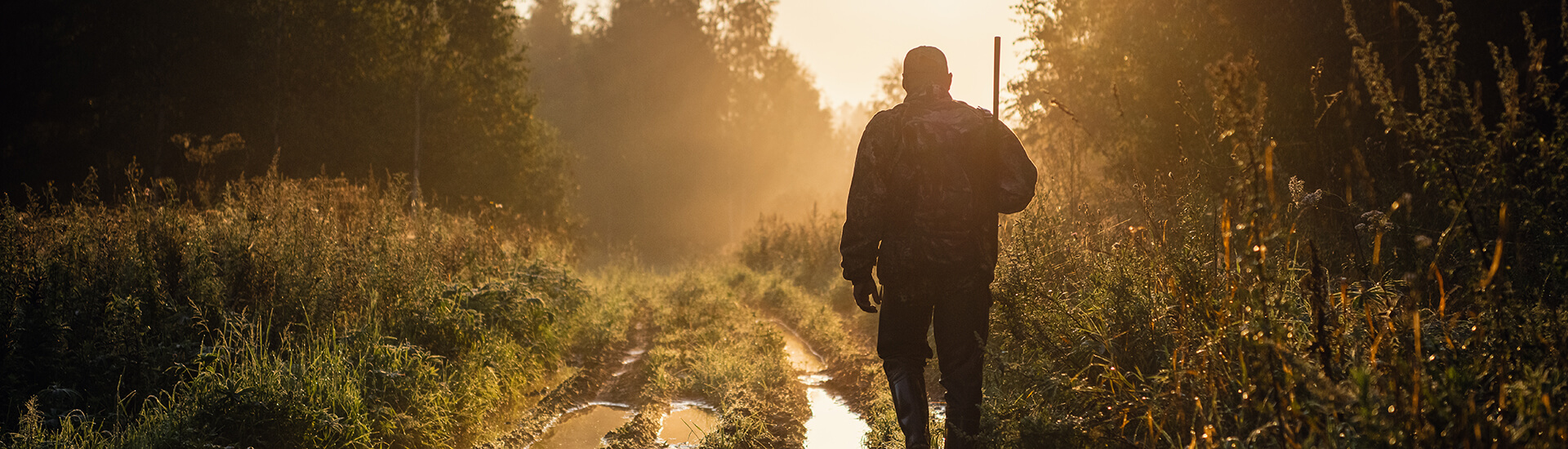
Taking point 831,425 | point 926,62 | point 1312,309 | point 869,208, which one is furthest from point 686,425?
point 1312,309

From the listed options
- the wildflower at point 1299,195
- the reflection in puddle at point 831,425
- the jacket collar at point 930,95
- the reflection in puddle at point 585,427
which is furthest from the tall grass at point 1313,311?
the reflection in puddle at point 585,427

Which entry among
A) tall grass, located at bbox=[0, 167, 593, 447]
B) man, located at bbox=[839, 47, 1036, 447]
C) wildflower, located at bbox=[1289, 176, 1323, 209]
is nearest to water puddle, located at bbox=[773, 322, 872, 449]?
man, located at bbox=[839, 47, 1036, 447]

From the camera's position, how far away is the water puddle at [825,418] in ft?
16.1

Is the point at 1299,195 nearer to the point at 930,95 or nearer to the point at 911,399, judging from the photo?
the point at 930,95

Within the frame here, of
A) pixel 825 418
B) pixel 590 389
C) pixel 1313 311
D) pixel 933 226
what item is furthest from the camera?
pixel 590 389

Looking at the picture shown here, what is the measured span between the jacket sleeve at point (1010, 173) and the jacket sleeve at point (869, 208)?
51cm

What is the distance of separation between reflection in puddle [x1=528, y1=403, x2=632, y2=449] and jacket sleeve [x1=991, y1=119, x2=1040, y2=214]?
2.77 m

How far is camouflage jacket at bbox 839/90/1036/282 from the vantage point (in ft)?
11.9

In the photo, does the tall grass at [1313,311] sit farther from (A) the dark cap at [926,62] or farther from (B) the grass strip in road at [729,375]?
(B) the grass strip in road at [729,375]

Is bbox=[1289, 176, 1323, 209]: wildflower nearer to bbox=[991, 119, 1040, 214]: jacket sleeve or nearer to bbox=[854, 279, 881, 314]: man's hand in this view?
bbox=[991, 119, 1040, 214]: jacket sleeve

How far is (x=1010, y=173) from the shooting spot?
12.2ft

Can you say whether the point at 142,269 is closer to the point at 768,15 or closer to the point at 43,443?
the point at 43,443

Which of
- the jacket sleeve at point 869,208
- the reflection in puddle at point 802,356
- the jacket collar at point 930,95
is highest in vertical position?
the jacket collar at point 930,95

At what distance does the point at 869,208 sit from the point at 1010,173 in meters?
0.66
